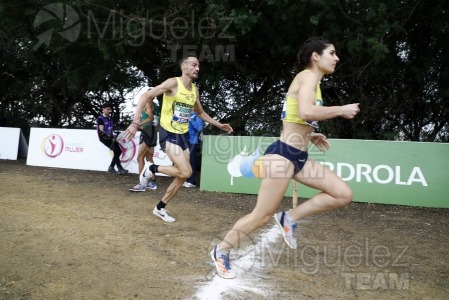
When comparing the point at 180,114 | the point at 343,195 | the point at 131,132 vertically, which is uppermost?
the point at 180,114

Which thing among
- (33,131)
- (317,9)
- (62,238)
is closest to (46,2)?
(33,131)

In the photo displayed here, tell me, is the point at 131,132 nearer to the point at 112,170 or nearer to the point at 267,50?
the point at 112,170

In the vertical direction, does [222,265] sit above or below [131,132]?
below

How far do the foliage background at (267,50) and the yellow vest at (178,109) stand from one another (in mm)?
3547

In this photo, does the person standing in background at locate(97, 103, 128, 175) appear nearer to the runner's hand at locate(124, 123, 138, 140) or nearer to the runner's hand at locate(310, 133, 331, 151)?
the runner's hand at locate(124, 123, 138, 140)

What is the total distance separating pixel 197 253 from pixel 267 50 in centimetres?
747

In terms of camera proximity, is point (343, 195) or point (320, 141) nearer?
point (343, 195)

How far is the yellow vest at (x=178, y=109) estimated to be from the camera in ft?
17.6

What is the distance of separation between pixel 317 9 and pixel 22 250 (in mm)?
7352

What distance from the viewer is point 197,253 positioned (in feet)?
14.0

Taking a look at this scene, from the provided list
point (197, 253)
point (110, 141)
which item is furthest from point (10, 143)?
point (197, 253)

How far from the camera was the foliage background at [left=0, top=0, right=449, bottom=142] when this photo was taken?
8664 millimetres

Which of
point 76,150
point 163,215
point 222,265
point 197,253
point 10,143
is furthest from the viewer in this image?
point 10,143

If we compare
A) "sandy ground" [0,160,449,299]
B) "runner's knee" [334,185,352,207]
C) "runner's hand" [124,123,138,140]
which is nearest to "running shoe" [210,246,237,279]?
"sandy ground" [0,160,449,299]
